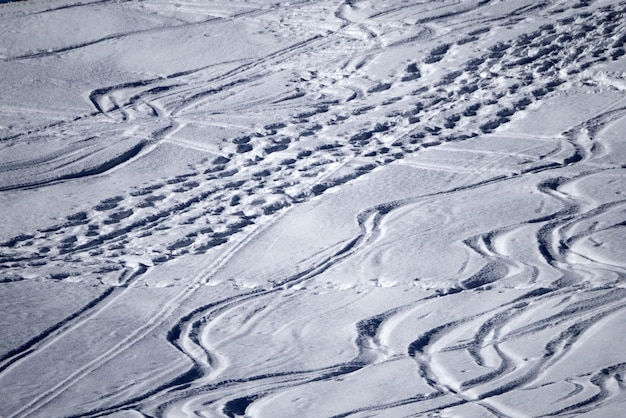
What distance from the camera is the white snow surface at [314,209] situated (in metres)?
3.27

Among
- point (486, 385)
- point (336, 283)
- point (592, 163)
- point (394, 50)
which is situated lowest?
point (486, 385)

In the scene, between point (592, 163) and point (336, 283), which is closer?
point (336, 283)

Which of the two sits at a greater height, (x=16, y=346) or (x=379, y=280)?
(x=379, y=280)

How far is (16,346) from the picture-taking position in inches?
141

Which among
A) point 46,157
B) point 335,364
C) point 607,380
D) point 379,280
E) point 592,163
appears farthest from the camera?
point 46,157

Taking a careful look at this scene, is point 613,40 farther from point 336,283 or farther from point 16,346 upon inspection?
point 16,346

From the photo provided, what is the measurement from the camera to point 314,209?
462 centimetres

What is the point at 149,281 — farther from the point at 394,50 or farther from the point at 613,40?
the point at 613,40

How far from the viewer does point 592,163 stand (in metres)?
4.79

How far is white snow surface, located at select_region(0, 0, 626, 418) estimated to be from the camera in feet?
10.7

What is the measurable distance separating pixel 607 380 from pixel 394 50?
12.9 ft

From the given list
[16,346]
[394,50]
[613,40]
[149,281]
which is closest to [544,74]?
[613,40]

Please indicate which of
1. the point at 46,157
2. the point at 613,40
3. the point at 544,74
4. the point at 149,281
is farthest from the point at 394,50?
the point at 149,281

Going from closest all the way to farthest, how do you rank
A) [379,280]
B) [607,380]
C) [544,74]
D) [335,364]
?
[607,380], [335,364], [379,280], [544,74]
